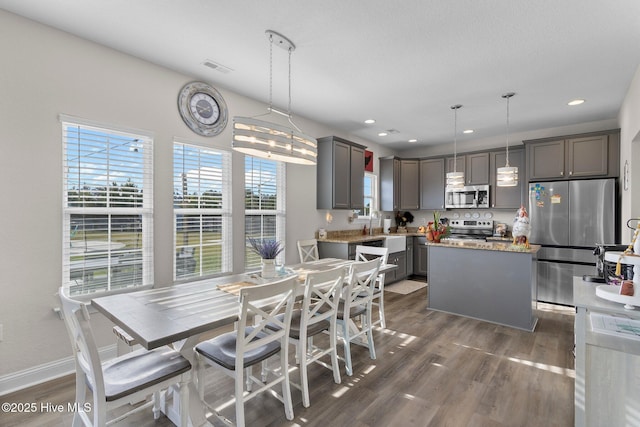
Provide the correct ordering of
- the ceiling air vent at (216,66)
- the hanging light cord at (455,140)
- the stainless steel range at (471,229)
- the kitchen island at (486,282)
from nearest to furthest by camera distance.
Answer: the ceiling air vent at (216,66)
the kitchen island at (486,282)
the hanging light cord at (455,140)
the stainless steel range at (471,229)

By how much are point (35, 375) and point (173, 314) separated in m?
1.62

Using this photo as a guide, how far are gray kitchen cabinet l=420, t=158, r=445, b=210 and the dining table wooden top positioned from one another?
484 centimetres

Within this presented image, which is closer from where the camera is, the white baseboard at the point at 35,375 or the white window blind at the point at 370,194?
the white baseboard at the point at 35,375

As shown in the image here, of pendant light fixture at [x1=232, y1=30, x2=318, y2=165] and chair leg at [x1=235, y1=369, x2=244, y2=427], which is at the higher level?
pendant light fixture at [x1=232, y1=30, x2=318, y2=165]

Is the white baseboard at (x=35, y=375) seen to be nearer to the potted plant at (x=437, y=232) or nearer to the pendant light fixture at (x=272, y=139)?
the pendant light fixture at (x=272, y=139)

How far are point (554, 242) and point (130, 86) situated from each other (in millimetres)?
5797

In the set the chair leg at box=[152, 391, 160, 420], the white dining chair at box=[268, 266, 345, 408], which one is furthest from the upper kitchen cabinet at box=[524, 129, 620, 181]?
the chair leg at box=[152, 391, 160, 420]

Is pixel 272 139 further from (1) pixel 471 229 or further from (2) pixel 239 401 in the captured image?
(1) pixel 471 229

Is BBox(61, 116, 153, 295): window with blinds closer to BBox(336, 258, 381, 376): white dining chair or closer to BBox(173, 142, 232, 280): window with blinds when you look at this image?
BBox(173, 142, 232, 280): window with blinds

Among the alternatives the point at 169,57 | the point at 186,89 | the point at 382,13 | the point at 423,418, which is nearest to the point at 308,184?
the point at 186,89

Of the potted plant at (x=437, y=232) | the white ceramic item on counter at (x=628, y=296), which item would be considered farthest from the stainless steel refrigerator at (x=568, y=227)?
the white ceramic item on counter at (x=628, y=296)

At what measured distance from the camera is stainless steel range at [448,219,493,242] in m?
5.89

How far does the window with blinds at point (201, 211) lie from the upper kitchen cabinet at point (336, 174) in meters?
1.67

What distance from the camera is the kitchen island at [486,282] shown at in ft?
11.7
